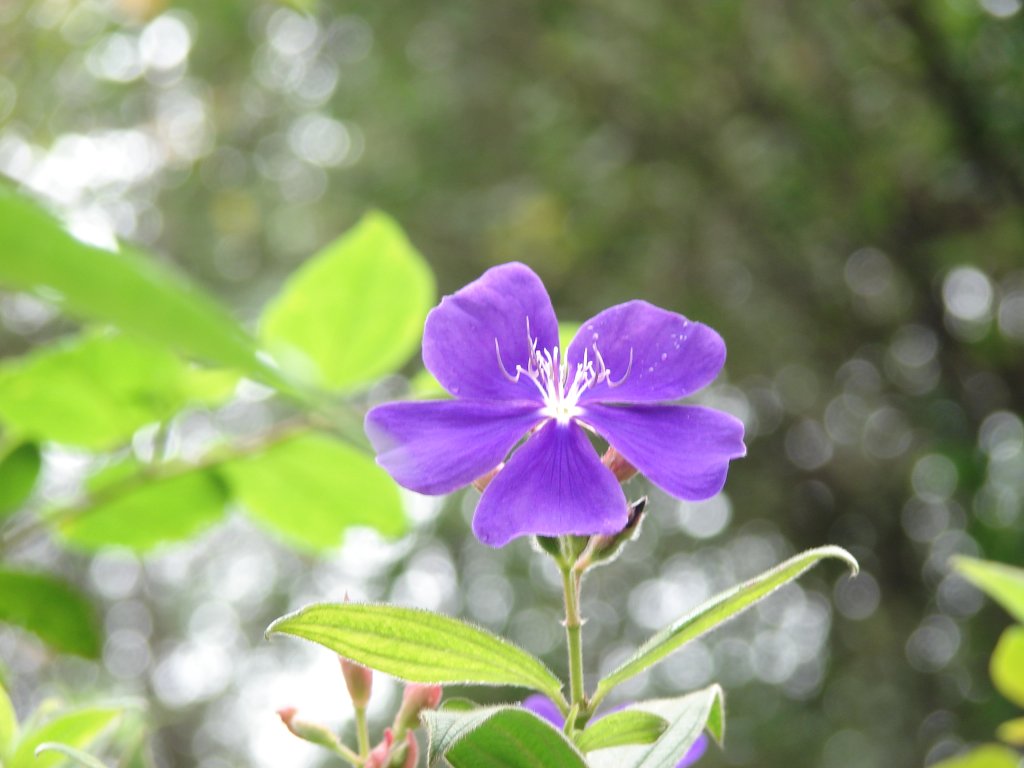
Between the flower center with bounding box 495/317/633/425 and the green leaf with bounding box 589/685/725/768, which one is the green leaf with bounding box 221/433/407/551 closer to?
the flower center with bounding box 495/317/633/425

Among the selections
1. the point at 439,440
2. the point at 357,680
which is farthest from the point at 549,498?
the point at 357,680

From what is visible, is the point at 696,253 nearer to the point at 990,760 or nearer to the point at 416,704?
the point at 990,760

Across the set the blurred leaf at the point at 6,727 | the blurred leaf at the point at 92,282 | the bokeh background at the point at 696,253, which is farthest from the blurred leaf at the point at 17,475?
the bokeh background at the point at 696,253

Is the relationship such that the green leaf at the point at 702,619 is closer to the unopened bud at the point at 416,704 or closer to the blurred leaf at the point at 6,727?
the unopened bud at the point at 416,704

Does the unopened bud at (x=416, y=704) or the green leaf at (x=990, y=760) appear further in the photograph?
the green leaf at (x=990, y=760)

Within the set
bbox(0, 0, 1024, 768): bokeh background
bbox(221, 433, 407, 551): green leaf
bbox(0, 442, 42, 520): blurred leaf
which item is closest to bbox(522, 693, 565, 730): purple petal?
bbox(221, 433, 407, 551): green leaf

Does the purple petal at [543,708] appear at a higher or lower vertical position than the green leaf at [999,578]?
lower

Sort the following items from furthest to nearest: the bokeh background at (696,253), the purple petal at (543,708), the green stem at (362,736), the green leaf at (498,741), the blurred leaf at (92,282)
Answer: the bokeh background at (696,253) < the purple petal at (543,708) < the green stem at (362,736) < the green leaf at (498,741) < the blurred leaf at (92,282)

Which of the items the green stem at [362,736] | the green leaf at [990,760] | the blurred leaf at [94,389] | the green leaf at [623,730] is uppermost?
the green leaf at [623,730]
